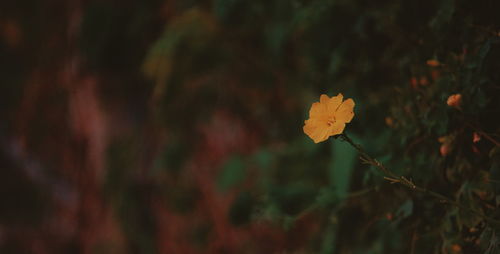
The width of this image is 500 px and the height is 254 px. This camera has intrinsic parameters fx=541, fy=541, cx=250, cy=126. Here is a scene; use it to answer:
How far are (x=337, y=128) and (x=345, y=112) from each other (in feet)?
0.11

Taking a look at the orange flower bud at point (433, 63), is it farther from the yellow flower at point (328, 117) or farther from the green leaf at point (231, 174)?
the green leaf at point (231, 174)

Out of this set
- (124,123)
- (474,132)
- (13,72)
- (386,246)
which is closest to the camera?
(474,132)

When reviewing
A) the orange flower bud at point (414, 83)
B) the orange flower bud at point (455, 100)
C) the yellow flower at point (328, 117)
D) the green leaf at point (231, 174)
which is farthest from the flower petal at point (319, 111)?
the green leaf at point (231, 174)

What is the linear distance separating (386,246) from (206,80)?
118 centimetres

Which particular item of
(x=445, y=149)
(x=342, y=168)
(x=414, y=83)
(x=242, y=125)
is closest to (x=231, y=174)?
(x=242, y=125)

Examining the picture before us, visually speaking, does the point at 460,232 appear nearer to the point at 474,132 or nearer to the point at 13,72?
the point at 474,132

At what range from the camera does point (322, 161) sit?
163cm

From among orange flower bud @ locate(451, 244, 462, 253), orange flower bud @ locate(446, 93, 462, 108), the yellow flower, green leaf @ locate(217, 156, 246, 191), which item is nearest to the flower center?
the yellow flower

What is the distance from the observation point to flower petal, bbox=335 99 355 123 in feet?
2.47

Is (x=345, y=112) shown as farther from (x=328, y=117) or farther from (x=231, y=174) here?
(x=231, y=174)

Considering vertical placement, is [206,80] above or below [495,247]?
above

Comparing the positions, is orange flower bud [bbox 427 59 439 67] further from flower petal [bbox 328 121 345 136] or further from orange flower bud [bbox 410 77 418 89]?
flower petal [bbox 328 121 345 136]

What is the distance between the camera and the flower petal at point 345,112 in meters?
0.75

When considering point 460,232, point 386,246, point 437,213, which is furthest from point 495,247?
point 386,246
